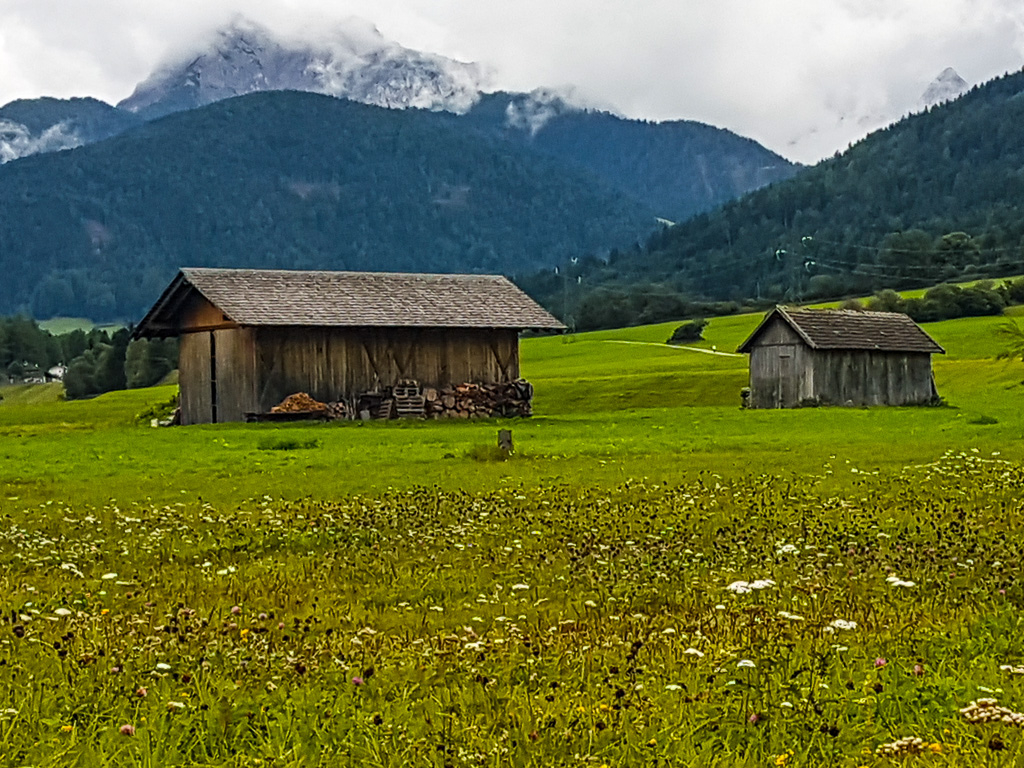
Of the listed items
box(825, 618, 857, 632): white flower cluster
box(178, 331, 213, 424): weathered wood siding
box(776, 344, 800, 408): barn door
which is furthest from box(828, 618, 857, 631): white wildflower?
box(776, 344, 800, 408): barn door

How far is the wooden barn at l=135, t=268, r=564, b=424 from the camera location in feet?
177

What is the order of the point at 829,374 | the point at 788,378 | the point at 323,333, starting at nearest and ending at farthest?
the point at 323,333, the point at 829,374, the point at 788,378

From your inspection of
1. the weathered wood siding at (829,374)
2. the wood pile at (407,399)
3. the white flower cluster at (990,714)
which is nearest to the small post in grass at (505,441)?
the white flower cluster at (990,714)

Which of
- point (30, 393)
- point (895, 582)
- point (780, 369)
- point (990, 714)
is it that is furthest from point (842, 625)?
point (30, 393)

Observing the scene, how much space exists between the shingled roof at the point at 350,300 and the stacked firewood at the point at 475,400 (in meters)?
2.91

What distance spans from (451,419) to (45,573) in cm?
4395

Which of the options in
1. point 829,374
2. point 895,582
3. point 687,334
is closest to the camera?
point 895,582

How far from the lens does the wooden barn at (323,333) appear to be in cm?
5388

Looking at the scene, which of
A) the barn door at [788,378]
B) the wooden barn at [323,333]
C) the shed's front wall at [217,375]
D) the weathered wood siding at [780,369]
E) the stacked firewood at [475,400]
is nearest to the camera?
the wooden barn at [323,333]

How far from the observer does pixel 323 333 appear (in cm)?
5512

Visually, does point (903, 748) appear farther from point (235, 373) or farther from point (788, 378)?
point (788, 378)

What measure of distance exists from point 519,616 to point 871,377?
63592 mm

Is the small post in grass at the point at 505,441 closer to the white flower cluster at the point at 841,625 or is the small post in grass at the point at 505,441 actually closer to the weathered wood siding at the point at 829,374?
the white flower cluster at the point at 841,625

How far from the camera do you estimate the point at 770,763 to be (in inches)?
224
